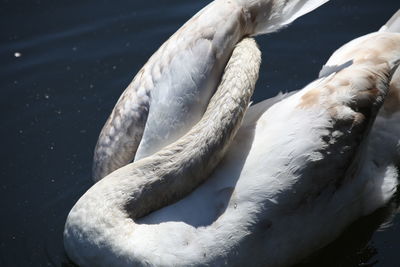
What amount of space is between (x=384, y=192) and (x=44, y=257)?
241 cm

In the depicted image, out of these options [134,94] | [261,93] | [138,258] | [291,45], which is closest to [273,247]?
[138,258]

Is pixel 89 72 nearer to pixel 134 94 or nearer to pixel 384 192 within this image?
pixel 134 94

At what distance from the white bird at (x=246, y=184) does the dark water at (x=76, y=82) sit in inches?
20.5

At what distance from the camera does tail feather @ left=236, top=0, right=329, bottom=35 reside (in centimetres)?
464

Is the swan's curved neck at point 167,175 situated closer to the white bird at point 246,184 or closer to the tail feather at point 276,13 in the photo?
the white bird at point 246,184

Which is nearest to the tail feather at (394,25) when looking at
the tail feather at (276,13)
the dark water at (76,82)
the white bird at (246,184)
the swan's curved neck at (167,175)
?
the white bird at (246,184)

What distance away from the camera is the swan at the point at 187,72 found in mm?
4453

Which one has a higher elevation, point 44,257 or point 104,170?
point 104,170

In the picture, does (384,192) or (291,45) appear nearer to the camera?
(384,192)

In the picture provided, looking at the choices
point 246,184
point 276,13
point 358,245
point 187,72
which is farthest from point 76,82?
point 358,245

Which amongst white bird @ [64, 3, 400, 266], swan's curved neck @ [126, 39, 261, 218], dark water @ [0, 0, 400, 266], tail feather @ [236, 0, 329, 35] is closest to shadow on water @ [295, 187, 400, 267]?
dark water @ [0, 0, 400, 266]

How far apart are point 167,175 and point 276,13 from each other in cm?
138

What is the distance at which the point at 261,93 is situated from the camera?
6113 millimetres

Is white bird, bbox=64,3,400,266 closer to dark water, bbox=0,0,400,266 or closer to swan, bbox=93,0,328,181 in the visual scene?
swan, bbox=93,0,328,181
